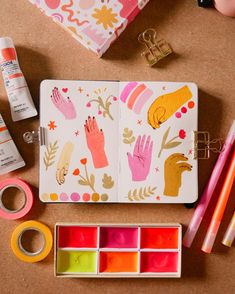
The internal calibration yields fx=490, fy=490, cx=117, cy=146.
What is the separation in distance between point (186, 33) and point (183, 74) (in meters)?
0.07

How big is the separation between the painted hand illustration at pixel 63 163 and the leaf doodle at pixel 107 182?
2.5 inches

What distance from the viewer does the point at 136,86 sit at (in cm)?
83

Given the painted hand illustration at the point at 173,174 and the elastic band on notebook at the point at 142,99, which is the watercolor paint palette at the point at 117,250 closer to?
the painted hand illustration at the point at 173,174

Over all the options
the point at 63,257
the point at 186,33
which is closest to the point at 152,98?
the point at 186,33

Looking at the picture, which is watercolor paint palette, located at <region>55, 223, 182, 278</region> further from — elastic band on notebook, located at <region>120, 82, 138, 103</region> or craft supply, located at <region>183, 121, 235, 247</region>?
elastic band on notebook, located at <region>120, 82, 138, 103</region>

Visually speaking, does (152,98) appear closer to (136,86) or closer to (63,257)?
(136,86)

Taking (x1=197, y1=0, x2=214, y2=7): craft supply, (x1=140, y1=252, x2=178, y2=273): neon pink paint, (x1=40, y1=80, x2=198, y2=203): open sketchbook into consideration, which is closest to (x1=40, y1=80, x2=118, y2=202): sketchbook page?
(x1=40, y1=80, x2=198, y2=203): open sketchbook

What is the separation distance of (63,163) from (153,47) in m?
0.25

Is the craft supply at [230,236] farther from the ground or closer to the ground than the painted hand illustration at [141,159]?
closer to the ground

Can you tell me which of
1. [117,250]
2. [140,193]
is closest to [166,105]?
[140,193]

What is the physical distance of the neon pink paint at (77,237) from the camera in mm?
828

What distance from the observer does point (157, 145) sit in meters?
0.82

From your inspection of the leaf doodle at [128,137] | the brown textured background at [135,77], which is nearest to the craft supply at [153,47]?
the brown textured background at [135,77]

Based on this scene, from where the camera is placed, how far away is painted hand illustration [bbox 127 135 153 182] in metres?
0.82
